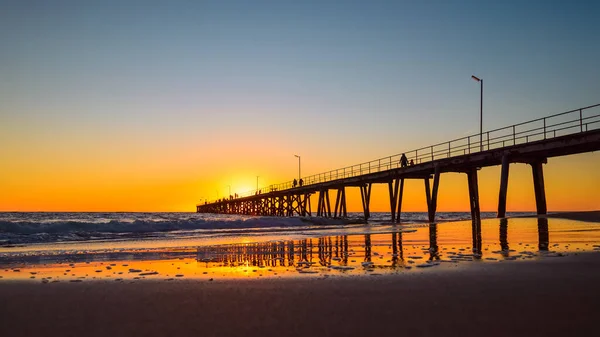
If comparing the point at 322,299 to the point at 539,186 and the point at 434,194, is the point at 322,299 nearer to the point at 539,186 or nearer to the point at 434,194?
the point at 539,186

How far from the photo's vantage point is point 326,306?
14.3ft

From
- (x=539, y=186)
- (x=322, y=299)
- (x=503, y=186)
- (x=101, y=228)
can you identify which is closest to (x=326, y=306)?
(x=322, y=299)

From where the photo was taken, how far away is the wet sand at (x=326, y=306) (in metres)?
3.59

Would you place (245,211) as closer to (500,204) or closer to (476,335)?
(500,204)

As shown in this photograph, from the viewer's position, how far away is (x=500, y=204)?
78.3ft

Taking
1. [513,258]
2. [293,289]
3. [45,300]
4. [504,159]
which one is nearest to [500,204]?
[504,159]

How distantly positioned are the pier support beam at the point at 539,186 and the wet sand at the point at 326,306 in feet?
64.3

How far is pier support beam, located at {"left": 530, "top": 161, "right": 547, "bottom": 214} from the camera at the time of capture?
2388cm

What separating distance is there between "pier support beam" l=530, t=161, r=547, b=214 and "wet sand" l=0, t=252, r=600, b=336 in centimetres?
1959

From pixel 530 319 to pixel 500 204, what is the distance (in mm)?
21960

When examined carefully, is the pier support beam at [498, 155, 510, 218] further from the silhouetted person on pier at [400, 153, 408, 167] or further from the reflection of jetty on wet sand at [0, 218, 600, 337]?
the reflection of jetty on wet sand at [0, 218, 600, 337]

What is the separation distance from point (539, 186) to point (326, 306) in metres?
23.2

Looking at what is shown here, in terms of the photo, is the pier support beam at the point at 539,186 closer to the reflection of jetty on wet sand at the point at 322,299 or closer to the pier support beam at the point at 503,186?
the pier support beam at the point at 503,186

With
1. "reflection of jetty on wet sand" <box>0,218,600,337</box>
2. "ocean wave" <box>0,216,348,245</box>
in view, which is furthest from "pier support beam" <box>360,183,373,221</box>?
"reflection of jetty on wet sand" <box>0,218,600,337</box>
